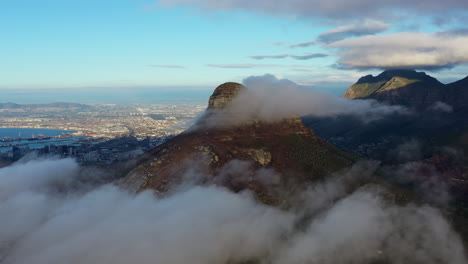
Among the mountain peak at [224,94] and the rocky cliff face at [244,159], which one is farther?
the mountain peak at [224,94]

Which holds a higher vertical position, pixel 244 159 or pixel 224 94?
pixel 224 94

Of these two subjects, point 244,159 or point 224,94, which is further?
point 224,94

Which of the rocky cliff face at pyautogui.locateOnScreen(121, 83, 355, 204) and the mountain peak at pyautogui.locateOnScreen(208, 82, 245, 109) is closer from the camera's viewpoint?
the rocky cliff face at pyautogui.locateOnScreen(121, 83, 355, 204)

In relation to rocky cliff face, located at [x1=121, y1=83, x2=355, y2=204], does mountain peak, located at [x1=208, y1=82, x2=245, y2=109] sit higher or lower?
higher

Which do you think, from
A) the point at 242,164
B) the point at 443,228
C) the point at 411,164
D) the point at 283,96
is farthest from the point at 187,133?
the point at 411,164

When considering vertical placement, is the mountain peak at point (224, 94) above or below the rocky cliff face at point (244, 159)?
above
